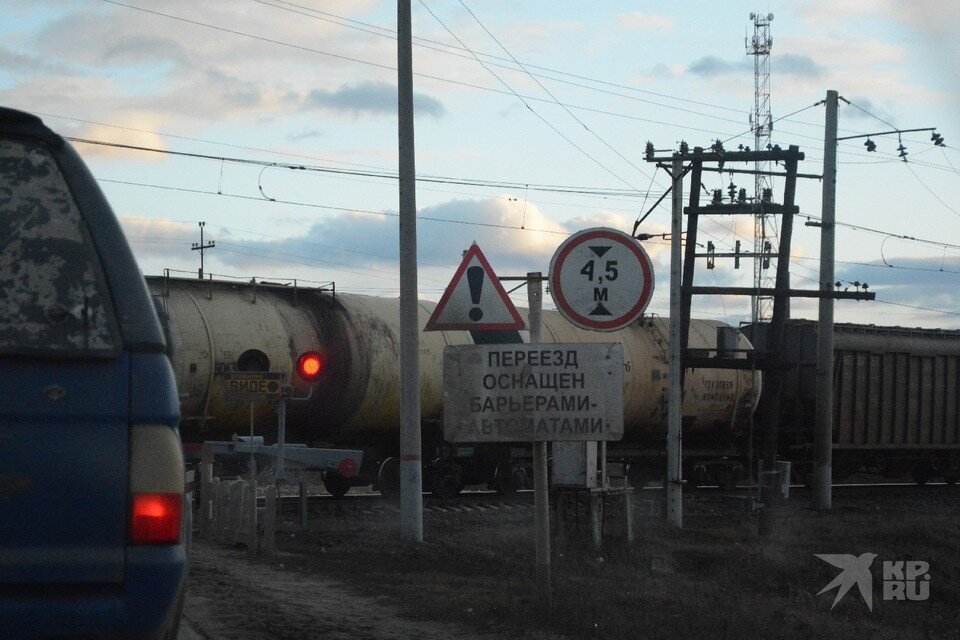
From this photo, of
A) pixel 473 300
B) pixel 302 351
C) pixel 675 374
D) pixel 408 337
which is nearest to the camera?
pixel 473 300

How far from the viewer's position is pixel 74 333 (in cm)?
335

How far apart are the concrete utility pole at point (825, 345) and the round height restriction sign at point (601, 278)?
1566 cm

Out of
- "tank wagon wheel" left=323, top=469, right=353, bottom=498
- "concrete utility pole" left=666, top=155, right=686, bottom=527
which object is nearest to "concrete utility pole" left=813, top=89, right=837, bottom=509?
"concrete utility pole" left=666, top=155, right=686, bottom=527

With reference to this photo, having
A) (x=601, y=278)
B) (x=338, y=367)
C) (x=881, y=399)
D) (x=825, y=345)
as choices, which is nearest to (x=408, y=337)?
(x=338, y=367)

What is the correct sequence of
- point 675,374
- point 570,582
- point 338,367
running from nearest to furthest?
point 570,582 → point 675,374 → point 338,367

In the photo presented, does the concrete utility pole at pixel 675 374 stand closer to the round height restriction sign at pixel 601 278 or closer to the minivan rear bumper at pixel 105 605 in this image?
the round height restriction sign at pixel 601 278

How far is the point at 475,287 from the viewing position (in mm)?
8531

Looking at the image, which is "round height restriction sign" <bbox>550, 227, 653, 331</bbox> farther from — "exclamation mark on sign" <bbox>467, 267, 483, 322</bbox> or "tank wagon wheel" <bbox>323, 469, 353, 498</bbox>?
"tank wagon wheel" <bbox>323, 469, 353, 498</bbox>

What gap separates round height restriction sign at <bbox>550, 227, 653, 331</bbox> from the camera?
26.2 feet

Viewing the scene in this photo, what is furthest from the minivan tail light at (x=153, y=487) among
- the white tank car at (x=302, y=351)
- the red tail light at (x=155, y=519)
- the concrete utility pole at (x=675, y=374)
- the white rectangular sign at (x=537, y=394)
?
the concrete utility pole at (x=675, y=374)

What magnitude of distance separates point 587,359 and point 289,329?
37.6ft

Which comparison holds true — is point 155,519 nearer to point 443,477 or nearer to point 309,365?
point 309,365

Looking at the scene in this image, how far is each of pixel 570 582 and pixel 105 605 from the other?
7.42m

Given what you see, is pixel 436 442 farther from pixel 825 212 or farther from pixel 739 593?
pixel 739 593
